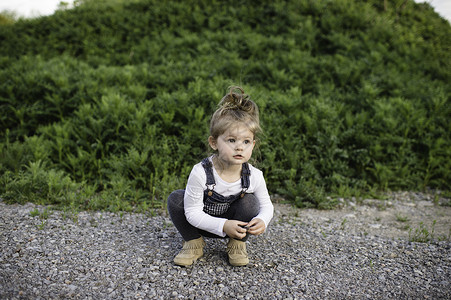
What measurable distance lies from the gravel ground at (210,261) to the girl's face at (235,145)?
42.2 inches

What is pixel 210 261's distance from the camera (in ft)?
10.9

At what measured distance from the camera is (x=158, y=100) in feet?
21.4

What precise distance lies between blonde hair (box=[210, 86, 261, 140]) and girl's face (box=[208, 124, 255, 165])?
4 centimetres

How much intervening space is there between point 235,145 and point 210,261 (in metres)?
1.21

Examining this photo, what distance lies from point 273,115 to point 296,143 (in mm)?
679

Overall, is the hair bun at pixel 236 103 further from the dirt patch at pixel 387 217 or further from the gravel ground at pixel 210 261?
the dirt patch at pixel 387 217

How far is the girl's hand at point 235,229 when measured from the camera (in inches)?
113

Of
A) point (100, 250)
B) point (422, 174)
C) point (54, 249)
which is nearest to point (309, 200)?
point (422, 174)

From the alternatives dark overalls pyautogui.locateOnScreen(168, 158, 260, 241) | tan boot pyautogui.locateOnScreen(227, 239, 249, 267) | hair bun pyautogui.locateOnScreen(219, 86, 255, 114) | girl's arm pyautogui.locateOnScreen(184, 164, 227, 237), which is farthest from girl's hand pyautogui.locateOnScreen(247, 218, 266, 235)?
hair bun pyautogui.locateOnScreen(219, 86, 255, 114)

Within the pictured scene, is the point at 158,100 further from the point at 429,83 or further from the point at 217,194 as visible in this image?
the point at 429,83

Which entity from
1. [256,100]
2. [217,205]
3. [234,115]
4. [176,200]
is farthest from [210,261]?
[256,100]

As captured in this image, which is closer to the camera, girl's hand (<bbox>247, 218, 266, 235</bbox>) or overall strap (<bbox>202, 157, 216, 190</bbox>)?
girl's hand (<bbox>247, 218, 266, 235</bbox>)

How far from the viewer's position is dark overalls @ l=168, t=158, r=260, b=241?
3.06 meters

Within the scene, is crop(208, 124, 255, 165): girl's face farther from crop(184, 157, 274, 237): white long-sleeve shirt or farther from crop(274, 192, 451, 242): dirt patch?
crop(274, 192, 451, 242): dirt patch
